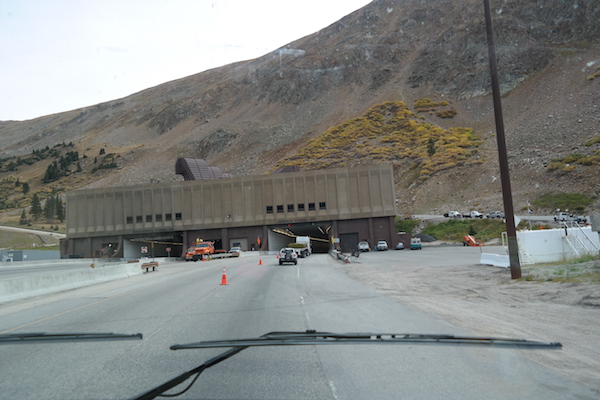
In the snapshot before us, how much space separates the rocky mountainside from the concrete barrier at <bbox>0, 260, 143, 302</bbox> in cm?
6555

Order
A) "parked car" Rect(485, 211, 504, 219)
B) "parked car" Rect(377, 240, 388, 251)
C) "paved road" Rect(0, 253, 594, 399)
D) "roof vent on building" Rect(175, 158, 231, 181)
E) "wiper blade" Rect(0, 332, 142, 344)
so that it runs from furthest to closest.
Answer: "roof vent on building" Rect(175, 158, 231, 181), "parked car" Rect(485, 211, 504, 219), "parked car" Rect(377, 240, 388, 251), "wiper blade" Rect(0, 332, 142, 344), "paved road" Rect(0, 253, 594, 399)

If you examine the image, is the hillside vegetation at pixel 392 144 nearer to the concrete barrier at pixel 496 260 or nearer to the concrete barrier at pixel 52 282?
the concrete barrier at pixel 496 260

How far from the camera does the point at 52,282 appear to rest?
1977cm

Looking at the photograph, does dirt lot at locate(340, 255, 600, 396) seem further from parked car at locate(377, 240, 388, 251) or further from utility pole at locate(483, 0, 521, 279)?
parked car at locate(377, 240, 388, 251)

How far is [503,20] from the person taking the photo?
142m

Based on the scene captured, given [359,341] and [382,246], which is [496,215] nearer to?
[382,246]

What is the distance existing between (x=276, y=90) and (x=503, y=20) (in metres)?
81.1

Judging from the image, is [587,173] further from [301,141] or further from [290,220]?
[301,141]

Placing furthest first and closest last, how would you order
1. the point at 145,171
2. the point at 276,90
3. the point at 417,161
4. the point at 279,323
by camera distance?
1. the point at 276,90
2. the point at 145,171
3. the point at 417,161
4. the point at 279,323

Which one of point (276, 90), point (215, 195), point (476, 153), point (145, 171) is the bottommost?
point (215, 195)

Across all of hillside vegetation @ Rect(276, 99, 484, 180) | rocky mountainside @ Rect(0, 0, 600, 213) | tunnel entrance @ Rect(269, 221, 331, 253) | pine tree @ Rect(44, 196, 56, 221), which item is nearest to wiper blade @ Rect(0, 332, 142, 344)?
tunnel entrance @ Rect(269, 221, 331, 253)

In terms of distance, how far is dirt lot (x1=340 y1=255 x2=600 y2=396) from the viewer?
272 inches

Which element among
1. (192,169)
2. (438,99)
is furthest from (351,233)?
(438,99)

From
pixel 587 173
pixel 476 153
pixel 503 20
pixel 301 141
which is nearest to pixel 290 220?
pixel 587 173
